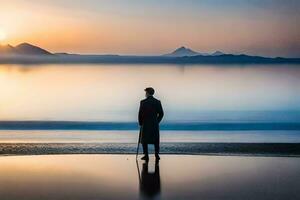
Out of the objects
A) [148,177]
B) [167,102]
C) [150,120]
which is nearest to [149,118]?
[150,120]

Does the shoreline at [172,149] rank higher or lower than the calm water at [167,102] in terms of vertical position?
lower

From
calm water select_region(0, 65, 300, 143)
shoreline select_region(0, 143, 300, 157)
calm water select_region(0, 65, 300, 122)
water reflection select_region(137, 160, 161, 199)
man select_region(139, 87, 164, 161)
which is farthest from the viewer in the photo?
calm water select_region(0, 65, 300, 122)

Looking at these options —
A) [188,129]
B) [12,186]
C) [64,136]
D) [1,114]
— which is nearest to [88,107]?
[1,114]

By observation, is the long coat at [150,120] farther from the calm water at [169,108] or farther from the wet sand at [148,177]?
the calm water at [169,108]

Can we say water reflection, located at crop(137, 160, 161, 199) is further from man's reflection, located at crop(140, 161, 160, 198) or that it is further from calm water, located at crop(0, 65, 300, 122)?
calm water, located at crop(0, 65, 300, 122)

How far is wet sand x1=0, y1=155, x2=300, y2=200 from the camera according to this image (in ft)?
31.2

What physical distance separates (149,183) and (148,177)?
0.68m

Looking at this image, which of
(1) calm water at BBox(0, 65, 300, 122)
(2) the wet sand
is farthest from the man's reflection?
(1) calm water at BBox(0, 65, 300, 122)

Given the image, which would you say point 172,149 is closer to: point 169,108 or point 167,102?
point 169,108

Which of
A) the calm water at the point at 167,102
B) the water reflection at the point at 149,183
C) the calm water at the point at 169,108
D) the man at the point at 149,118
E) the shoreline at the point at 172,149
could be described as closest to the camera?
the water reflection at the point at 149,183

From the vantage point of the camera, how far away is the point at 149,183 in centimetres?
1043

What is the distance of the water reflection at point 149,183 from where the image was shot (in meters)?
9.46

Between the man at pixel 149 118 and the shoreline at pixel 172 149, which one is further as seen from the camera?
the shoreline at pixel 172 149

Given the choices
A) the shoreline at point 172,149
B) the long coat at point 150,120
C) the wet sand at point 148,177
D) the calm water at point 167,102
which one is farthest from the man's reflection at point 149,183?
the calm water at point 167,102
